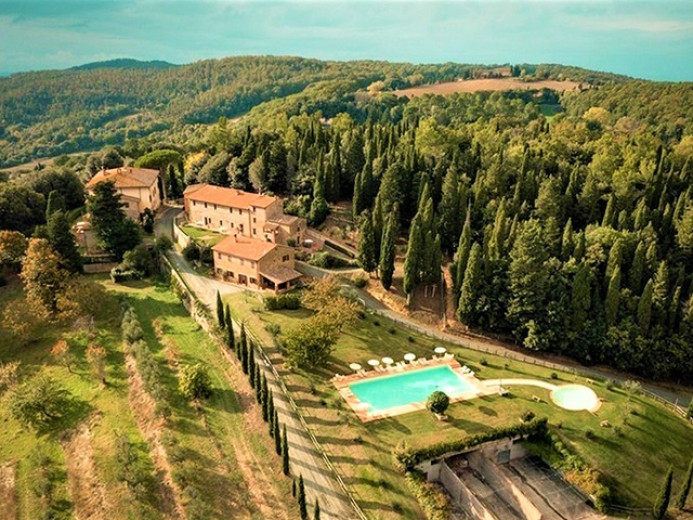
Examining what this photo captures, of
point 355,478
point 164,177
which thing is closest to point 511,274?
point 355,478

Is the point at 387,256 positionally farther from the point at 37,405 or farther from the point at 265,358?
the point at 37,405

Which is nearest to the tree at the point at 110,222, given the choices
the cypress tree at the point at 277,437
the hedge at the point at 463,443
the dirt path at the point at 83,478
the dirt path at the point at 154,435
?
the dirt path at the point at 154,435

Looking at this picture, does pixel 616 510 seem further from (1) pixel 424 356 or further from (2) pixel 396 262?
(2) pixel 396 262

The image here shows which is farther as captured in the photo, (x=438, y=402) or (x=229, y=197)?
(x=229, y=197)

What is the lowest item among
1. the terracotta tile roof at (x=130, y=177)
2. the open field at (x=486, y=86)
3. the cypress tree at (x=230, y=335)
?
the cypress tree at (x=230, y=335)

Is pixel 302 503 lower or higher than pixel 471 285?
lower

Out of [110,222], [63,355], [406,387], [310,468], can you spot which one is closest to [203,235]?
[110,222]

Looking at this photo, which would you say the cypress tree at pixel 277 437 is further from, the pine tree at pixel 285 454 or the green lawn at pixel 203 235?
the green lawn at pixel 203 235
